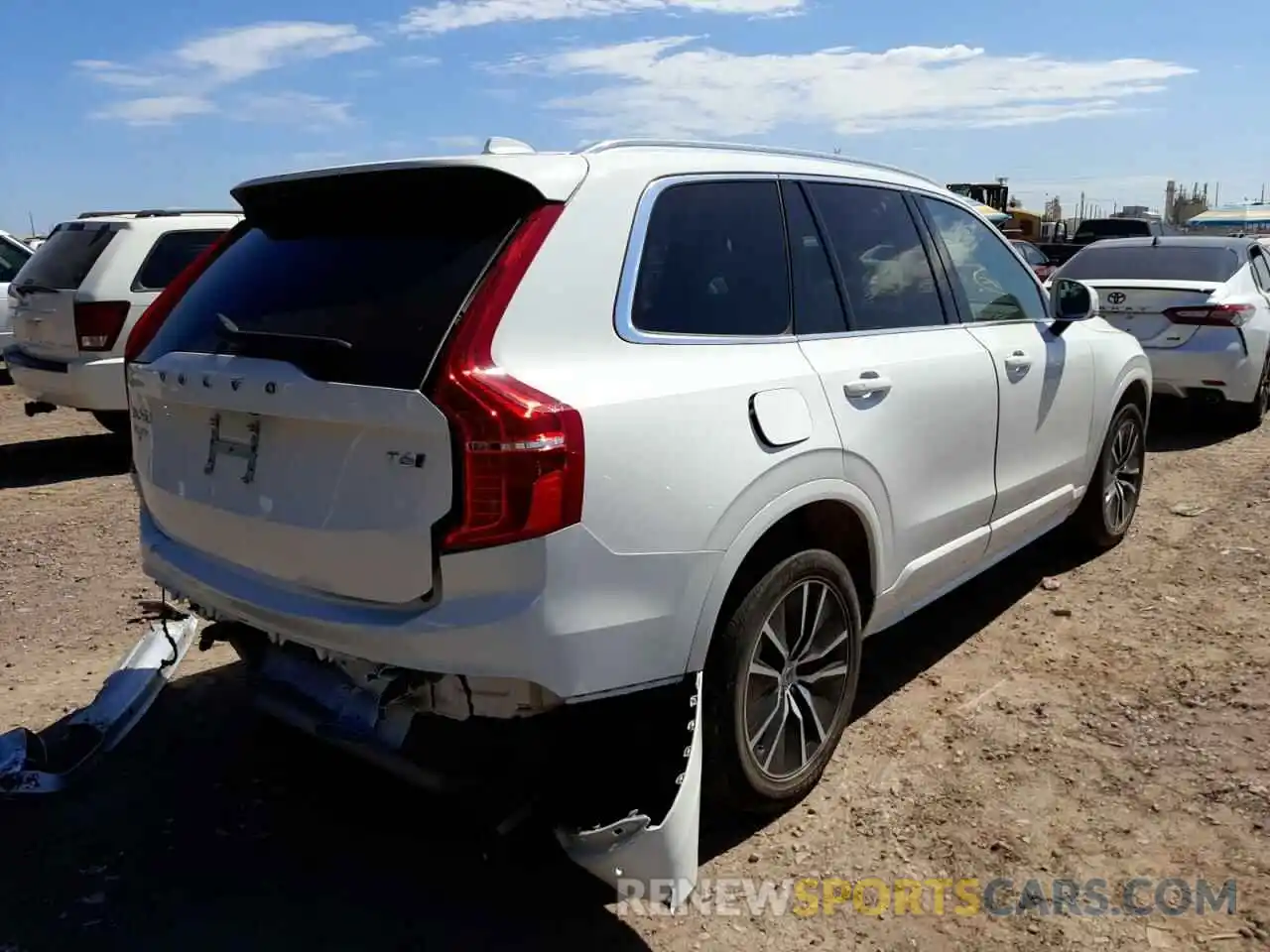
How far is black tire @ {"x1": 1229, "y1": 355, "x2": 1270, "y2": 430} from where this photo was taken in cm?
880

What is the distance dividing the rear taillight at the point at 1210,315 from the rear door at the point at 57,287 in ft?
26.3

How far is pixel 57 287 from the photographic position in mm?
7723

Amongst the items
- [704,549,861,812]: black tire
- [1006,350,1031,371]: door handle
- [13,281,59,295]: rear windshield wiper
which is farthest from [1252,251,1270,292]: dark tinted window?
[13,281,59,295]: rear windshield wiper

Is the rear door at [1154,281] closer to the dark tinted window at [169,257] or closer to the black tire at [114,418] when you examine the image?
the dark tinted window at [169,257]

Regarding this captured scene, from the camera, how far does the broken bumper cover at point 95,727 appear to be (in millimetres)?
3338

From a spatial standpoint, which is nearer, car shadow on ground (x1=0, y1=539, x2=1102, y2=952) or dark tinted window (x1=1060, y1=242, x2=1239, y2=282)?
car shadow on ground (x1=0, y1=539, x2=1102, y2=952)

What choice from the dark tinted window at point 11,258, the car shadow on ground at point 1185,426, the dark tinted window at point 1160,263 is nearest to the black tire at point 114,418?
the dark tinted window at point 11,258

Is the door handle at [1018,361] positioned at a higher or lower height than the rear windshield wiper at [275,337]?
lower

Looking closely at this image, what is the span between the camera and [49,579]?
5.43 metres

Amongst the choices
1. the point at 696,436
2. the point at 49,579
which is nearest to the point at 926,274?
the point at 696,436

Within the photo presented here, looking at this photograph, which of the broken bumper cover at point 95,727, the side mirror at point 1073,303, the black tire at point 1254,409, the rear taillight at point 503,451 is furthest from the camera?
the black tire at point 1254,409

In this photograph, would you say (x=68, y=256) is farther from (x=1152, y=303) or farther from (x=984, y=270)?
(x=1152, y=303)

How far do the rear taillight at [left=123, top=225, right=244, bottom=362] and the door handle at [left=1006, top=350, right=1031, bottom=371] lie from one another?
279 centimetres

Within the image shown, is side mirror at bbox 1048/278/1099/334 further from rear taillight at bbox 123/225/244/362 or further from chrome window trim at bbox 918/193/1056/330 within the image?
rear taillight at bbox 123/225/244/362
